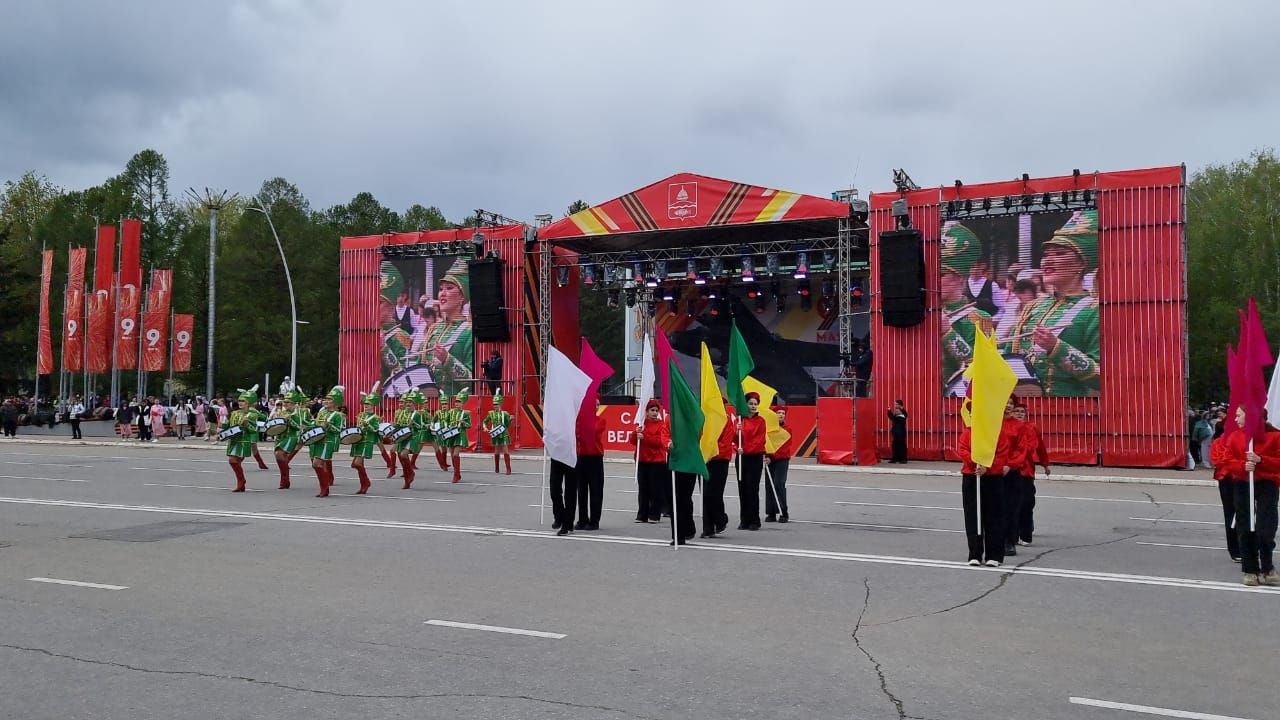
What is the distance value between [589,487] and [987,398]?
5.07 meters

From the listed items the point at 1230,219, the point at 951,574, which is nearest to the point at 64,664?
the point at 951,574

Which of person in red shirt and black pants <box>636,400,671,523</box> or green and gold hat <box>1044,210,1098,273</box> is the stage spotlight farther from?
person in red shirt and black pants <box>636,400,671,523</box>

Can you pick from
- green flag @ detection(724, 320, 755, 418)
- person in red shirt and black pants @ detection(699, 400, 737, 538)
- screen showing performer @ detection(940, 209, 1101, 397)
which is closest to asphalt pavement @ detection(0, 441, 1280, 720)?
person in red shirt and black pants @ detection(699, 400, 737, 538)

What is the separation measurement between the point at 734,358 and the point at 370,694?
29.2 feet

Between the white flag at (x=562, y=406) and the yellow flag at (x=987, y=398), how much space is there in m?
4.61

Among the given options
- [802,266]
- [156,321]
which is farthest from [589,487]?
[156,321]

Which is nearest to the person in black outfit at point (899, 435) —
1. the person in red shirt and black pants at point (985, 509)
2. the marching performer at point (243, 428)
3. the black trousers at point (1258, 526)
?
A: the marching performer at point (243, 428)

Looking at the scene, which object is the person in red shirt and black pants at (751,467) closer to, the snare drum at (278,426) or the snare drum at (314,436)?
the snare drum at (314,436)

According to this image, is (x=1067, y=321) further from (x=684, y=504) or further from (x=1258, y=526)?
(x=1258, y=526)

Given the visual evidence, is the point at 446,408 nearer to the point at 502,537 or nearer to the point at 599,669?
the point at 502,537

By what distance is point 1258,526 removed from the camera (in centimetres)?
947

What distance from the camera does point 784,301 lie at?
36594 mm

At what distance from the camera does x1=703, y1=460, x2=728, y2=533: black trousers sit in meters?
12.6

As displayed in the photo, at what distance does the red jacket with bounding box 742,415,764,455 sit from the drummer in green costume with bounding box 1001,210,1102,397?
15.0m
